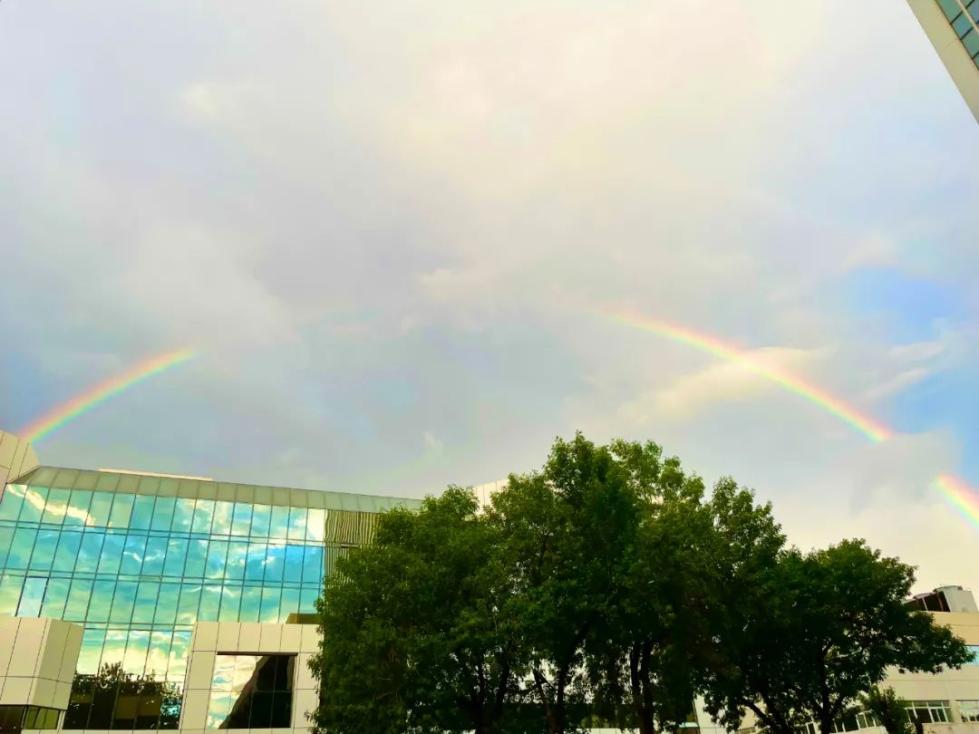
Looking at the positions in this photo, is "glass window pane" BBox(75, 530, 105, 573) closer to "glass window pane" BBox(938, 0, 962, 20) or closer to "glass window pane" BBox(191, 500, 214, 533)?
"glass window pane" BBox(191, 500, 214, 533)

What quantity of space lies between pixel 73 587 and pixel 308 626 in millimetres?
14391

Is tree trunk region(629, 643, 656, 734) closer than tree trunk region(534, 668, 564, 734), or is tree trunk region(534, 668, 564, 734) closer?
tree trunk region(629, 643, 656, 734)

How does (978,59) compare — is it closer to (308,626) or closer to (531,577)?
(531,577)

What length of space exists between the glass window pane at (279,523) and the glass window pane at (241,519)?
1578mm

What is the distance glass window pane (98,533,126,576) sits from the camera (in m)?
42.5

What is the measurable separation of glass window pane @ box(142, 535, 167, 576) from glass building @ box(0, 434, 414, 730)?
0.20 ft

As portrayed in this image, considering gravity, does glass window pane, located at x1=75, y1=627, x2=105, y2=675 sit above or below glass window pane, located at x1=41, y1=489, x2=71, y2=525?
below

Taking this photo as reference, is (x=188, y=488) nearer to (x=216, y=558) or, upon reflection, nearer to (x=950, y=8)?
(x=216, y=558)

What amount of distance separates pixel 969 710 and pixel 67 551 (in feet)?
239

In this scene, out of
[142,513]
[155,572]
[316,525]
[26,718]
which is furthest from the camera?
[316,525]

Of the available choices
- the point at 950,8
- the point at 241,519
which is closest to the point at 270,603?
the point at 241,519

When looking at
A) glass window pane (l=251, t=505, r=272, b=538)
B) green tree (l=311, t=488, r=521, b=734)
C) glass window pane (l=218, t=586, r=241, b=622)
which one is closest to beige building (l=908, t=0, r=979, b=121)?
green tree (l=311, t=488, r=521, b=734)

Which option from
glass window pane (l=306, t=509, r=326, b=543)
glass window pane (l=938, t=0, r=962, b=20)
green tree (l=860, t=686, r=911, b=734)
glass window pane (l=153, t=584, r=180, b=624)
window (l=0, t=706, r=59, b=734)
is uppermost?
glass window pane (l=938, t=0, r=962, b=20)

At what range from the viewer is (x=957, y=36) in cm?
3262
